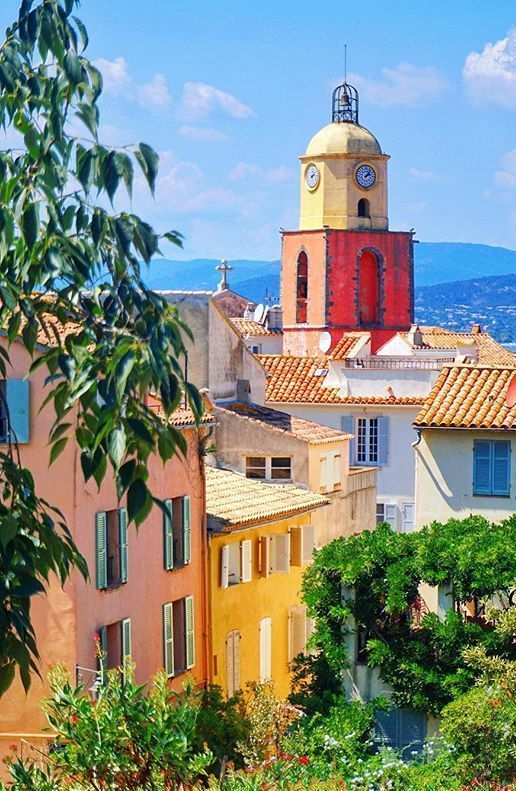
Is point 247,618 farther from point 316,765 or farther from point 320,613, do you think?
point 316,765

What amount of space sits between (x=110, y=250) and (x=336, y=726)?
57.2ft

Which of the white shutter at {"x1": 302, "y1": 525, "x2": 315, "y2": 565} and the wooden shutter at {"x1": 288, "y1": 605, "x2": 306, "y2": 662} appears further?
the wooden shutter at {"x1": 288, "y1": 605, "x2": 306, "y2": 662}

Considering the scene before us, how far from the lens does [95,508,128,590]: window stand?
25.8m

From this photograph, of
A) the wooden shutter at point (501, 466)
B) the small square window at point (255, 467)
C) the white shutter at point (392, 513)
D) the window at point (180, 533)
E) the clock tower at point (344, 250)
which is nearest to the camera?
the window at point (180, 533)

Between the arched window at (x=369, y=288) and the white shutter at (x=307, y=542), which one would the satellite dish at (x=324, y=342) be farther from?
the white shutter at (x=307, y=542)

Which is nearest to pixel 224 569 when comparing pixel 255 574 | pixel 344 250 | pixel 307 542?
pixel 255 574

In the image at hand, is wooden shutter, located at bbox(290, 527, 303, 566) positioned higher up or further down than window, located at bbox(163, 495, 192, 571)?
further down

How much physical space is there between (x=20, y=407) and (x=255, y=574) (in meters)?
9.55

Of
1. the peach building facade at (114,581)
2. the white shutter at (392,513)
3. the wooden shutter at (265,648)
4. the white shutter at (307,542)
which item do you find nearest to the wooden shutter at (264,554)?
the wooden shutter at (265,648)

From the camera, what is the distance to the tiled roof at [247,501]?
102 ft

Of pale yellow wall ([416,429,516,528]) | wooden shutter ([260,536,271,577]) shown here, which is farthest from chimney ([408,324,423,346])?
pale yellow wall ([416,429,516,528])

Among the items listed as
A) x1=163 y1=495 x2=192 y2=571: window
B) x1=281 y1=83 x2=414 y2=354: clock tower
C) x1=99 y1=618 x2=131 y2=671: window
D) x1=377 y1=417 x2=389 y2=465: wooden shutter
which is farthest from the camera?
x1=281 y1=83 x2=414 y2=354: clock tower

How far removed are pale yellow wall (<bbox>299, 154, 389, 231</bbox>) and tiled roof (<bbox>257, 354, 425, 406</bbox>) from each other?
28207 millimetres

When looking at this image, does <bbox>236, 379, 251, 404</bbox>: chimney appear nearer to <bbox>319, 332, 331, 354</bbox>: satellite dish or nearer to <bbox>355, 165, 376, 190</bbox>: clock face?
<bbox>319, 332, 331, 354</bbox>: satellite dish
